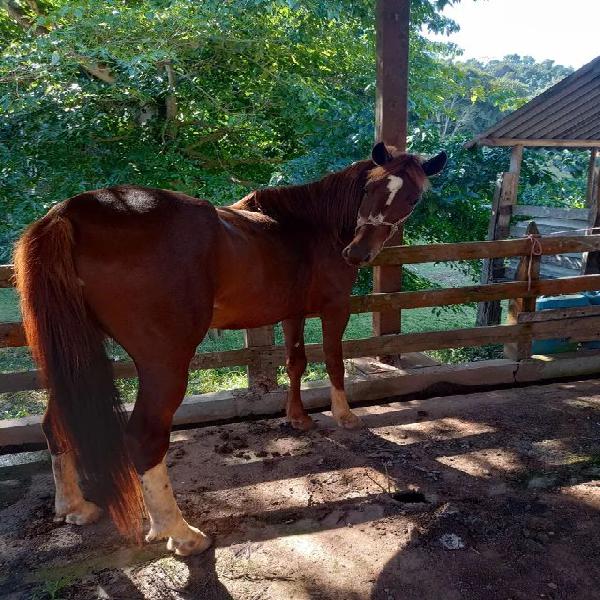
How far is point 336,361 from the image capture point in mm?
3744

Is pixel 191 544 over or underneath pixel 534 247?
underneath

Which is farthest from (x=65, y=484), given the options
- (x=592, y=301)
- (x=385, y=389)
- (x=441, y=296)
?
(x=592, y=301)

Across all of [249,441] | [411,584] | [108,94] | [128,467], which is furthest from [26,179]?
[411,584]

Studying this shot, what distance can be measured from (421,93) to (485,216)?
6.85ft

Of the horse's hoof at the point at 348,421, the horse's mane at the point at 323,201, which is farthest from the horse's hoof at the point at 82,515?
the horse's mane at the point at 323,201

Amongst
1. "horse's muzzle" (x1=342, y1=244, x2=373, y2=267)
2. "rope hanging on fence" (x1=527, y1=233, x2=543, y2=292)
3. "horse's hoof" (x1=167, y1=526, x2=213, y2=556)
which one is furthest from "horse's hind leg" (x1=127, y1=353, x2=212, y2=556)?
"rope hanging on fence" (x1=527, y1=233, x2=543, y2=292)

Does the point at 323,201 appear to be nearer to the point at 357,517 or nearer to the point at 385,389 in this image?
the point at 385,389

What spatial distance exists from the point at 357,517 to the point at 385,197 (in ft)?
6.31

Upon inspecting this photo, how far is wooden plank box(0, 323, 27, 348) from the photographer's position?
3.38 meters

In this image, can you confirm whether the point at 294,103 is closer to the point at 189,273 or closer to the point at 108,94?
the point at 108,94

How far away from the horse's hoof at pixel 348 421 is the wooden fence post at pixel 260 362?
684 millimetres

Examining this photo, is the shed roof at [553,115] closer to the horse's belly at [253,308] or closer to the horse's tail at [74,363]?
the horse's belly at [253,308]

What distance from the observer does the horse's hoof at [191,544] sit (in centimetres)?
235

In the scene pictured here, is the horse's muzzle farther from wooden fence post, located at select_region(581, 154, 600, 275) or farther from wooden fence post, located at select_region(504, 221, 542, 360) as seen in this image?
wooden fence post, located at select_region(581, 154, 600, 275)
